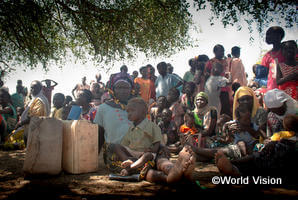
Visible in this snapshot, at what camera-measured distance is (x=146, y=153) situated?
10.5 ft

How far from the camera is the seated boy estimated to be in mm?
2598

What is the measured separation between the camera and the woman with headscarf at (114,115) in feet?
13.6

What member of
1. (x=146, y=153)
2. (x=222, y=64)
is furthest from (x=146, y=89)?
(x=146, y=153)

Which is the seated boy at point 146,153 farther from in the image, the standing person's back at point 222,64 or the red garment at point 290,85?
the standing person's back at point 222,64

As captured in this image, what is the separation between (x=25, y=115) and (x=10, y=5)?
9.72 ft

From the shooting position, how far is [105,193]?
258 centimetres

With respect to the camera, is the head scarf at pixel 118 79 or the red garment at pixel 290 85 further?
the red garment at pixel 290 85

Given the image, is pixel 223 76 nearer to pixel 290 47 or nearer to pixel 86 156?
pixel 290 47

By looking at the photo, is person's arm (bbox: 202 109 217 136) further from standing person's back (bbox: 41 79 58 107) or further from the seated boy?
standing person's back (bbox: 41 79 58 107)

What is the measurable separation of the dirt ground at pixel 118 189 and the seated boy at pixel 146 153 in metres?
0.17

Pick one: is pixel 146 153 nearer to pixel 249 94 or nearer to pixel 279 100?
pixel 279 100

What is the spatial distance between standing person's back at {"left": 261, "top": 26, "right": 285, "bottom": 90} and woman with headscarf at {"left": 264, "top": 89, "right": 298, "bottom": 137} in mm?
1253

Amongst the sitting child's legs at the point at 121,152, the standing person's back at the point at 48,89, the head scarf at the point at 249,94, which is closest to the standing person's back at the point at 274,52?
the head scarf at the point at 249,94

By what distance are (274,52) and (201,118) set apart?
221 cm
